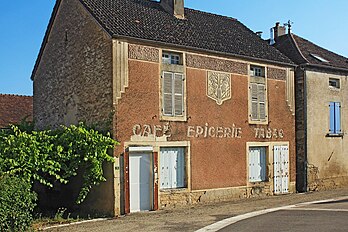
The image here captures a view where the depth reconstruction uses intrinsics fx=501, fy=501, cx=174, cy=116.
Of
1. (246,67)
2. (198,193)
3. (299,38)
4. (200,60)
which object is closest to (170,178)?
(198,193)

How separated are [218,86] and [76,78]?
16.8ft

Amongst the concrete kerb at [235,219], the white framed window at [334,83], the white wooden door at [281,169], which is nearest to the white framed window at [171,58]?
the concrete kerb at [235,219]

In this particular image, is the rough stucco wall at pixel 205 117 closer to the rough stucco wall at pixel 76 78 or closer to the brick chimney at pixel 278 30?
the rough stucco wall at pixel 76 78

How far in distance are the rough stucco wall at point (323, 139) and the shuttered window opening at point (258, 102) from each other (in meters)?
2.62

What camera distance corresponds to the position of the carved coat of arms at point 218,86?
59.6ft

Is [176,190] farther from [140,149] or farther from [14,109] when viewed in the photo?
[14,109]

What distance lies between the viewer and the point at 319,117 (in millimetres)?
22125

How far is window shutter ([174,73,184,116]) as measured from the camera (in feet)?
56.2

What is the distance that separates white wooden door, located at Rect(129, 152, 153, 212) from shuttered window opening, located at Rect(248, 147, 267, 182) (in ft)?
16.9

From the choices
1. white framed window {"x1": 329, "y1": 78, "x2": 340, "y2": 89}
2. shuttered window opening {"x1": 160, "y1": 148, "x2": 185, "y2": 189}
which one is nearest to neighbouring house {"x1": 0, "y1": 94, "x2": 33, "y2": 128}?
shuttered window opening {"x1": 160, "y1": 148, "x2": 185, "y2": 189}

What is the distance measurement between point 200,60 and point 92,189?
5956 millimetres

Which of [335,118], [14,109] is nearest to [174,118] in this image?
[335,118]

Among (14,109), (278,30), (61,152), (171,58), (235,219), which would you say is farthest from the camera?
(14,109)

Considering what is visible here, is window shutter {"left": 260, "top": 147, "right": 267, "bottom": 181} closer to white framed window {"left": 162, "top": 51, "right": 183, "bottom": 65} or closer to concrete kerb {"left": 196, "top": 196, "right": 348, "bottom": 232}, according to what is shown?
concrete kerb {"left": 196, "top": 196, "right": 348, "bottom": 232}
